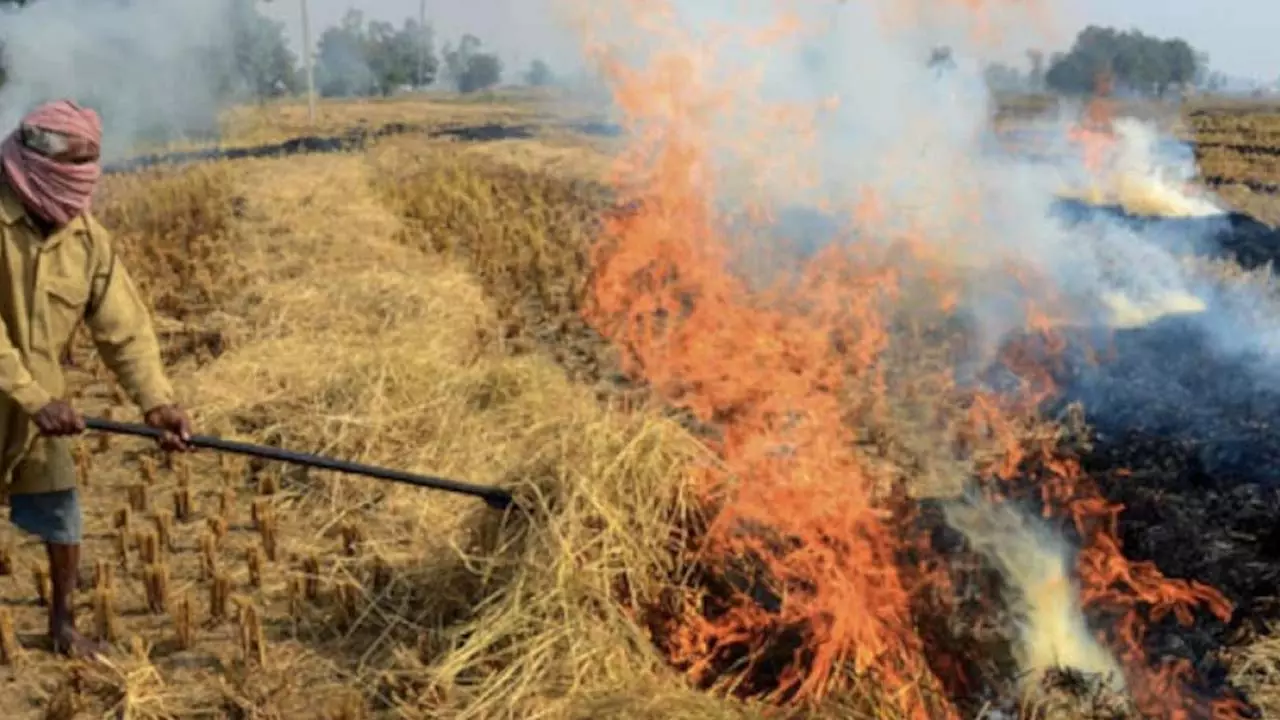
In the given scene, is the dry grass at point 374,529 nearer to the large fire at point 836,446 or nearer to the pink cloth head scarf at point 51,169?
the large fire at point 836,446

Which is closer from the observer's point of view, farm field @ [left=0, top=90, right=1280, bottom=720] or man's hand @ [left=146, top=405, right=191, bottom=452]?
farm field @ [left=0, top=90, right=1280, bottom=720]

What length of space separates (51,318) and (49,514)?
0.75m

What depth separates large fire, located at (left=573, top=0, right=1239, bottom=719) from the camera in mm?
4070

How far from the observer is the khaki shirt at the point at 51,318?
3.86 m

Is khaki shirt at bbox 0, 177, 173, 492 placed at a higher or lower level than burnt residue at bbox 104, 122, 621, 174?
higher

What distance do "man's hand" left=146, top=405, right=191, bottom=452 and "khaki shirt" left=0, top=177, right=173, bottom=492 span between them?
4 centimetres

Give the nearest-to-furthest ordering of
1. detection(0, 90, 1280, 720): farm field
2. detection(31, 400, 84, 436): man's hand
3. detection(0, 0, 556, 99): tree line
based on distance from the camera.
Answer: detection(31, 400, 84, 436): man's hand → detection(0, 90, 1280, 720): farm field → detection(0, 0, 556, 99): tree line

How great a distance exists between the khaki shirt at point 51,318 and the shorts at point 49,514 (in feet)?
0.38

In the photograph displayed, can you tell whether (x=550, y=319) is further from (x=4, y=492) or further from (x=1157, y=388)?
(x=4, y=492)

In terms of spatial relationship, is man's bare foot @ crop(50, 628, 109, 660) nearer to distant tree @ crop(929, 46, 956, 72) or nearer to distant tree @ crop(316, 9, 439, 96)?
distant tree @ crop(929, 46, 956, 72)

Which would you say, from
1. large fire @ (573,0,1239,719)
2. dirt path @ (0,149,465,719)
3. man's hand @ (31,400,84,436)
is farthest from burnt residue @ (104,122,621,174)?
man's hand @ (31,400,84,436)

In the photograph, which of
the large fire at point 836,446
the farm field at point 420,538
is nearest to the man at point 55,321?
the farm field at point 420,538

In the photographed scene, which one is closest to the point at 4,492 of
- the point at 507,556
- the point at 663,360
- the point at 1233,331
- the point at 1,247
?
the point at 1,247

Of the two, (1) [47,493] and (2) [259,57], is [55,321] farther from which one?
(2) [259,57]
